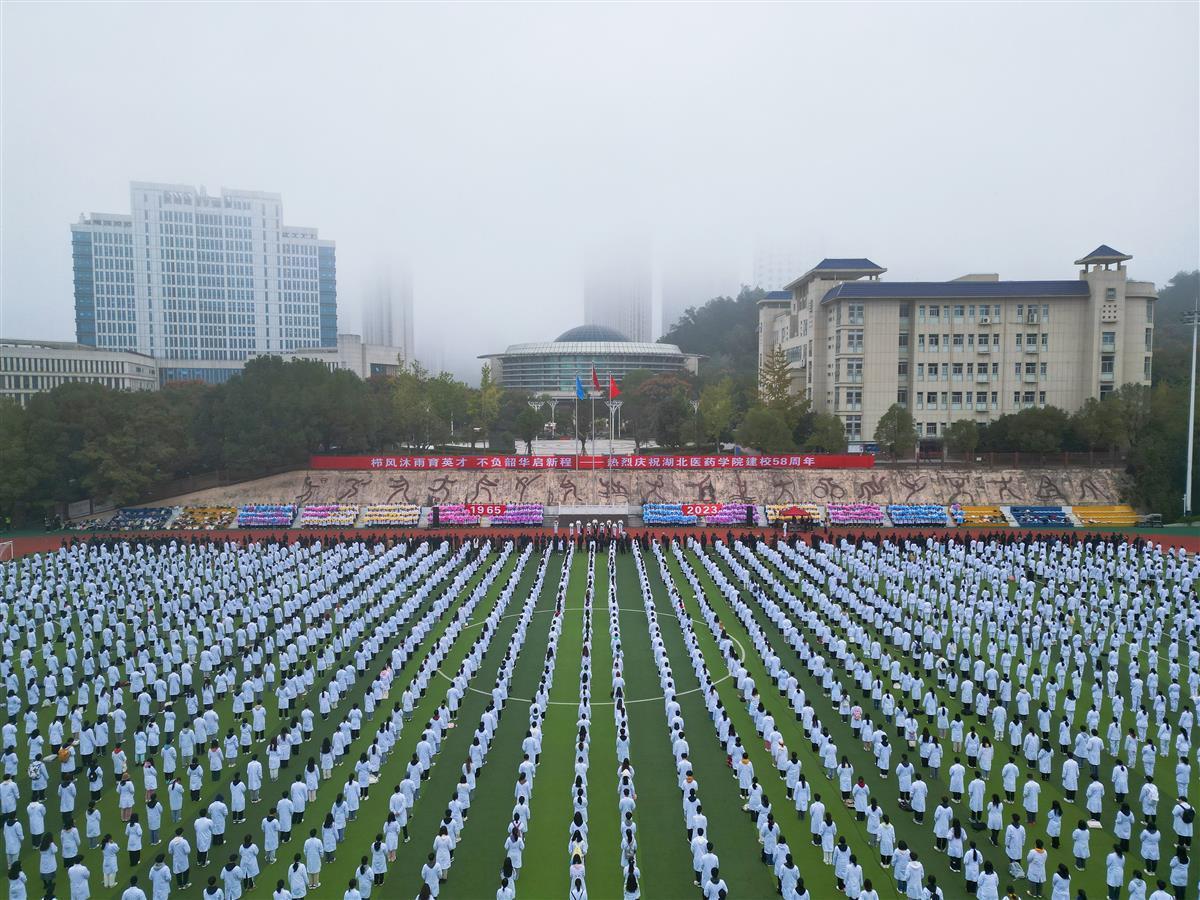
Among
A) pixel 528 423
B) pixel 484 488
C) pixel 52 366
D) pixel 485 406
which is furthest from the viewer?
pixel 52 366

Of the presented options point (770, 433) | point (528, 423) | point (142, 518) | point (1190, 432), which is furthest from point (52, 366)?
point (1190, 432)

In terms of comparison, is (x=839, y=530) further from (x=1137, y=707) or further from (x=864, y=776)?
(x=864, y=776)

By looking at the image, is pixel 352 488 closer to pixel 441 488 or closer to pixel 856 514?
pixel 441 488

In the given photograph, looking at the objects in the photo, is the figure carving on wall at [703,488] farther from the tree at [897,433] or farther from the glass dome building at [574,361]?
the glass dome building at [574,361]

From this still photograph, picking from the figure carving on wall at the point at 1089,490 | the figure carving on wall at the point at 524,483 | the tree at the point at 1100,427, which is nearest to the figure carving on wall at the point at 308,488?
the figure carving on wall at the point at 524,483

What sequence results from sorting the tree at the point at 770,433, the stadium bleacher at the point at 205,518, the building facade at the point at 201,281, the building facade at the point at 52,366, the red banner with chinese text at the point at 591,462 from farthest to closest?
the building facade at the point at 201,281 < the building facade at the point at 52,366 < the tree at the point at 770,433 < the red banner with chinese text at the point at 591,462 < the stadium bleacher at the point at 205,518

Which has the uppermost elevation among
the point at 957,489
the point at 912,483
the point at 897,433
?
the point at 897,433
